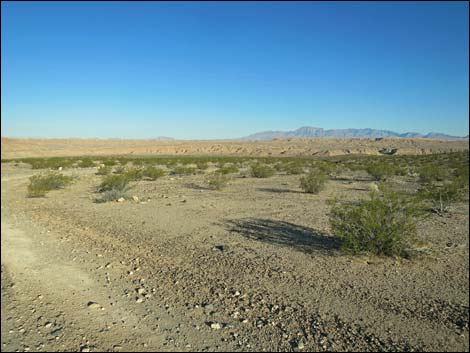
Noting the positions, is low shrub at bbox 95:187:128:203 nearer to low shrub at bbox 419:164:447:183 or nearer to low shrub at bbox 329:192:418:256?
low shrub at bbox 329:192:418:256

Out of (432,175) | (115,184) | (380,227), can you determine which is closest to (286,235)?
(380,227)

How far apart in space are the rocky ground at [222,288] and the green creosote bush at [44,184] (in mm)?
6185

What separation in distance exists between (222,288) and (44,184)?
16479mm

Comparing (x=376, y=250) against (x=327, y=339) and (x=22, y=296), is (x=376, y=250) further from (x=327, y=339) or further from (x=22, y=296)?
(x=22, y=296)

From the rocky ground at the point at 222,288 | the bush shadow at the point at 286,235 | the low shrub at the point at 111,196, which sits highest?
the low shrub at the point at 111,196

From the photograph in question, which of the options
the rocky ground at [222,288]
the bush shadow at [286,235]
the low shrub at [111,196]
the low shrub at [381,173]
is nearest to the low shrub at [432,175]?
the low shrub at [381,173]

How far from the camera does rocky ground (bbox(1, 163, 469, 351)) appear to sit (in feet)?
16.0

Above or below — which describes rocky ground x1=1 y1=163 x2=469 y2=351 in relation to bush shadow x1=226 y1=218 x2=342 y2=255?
below

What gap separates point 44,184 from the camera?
63.4 ft

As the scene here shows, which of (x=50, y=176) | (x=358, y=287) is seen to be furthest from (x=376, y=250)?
(x=50, y=176)

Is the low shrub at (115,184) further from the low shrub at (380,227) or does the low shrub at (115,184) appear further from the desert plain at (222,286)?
the low shrub at (380,227)

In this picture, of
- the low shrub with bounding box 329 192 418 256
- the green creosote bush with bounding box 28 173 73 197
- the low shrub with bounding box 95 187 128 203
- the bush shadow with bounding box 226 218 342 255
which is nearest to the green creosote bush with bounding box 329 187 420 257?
the low shrub with bounding box 329 192 418 256

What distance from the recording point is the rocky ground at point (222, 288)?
4.87 metres

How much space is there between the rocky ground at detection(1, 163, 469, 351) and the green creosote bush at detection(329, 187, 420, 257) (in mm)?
300
